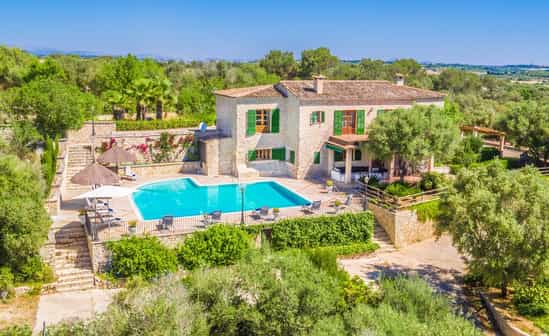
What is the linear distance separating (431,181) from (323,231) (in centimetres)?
907

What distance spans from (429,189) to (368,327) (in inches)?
680

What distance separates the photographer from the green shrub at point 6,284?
18.9 meters

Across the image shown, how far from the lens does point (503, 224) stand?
18094 mm

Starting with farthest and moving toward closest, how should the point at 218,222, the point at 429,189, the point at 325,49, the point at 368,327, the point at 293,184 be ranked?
the point at 325,49 < the point at 293,184 < the point at 429,189 < the point at 218,222 < the point at 368,327

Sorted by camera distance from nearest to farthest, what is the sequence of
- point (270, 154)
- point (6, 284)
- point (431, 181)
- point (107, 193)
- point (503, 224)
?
point (503, 224) < point (6, 284) < point (107, 193) < point (431, 181) < point (270, 154)

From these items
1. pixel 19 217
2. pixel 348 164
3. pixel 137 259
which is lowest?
pixel 137 259

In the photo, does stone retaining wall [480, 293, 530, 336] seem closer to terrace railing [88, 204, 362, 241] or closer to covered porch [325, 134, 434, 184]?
terrace railing [88, 204, 362, 241]

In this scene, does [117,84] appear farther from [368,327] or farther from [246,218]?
[368,327]

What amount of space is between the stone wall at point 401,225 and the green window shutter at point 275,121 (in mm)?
9736

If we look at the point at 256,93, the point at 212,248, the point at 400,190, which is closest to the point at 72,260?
the point at 212,248

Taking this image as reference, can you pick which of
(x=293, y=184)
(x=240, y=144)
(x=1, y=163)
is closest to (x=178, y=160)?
(x=240, y=144)

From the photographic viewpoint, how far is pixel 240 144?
109 feet

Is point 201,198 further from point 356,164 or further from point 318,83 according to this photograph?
point 356,164

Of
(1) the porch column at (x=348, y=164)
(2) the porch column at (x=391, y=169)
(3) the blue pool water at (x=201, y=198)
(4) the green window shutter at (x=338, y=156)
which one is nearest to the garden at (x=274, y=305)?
(3) the blue pool water at (x=201, y=198)
